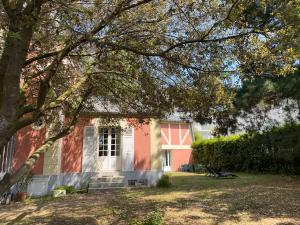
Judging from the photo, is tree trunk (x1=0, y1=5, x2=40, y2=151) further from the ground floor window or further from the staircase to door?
the ground floor window

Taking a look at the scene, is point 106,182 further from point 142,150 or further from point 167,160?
point 167,160

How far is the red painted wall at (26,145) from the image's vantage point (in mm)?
12555

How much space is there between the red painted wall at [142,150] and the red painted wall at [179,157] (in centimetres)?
1263

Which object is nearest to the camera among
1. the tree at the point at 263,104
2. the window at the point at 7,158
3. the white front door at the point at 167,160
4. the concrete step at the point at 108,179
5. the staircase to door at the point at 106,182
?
the window at the point at 7,158

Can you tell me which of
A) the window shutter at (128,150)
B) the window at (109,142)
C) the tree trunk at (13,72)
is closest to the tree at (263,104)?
the window shutter at (128,150)

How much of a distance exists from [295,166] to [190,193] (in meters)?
8.44

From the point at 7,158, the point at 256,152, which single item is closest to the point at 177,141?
the point at 256,152

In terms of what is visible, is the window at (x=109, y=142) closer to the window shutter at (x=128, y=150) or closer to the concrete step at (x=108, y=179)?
the window shutter at (x=128, y=150)

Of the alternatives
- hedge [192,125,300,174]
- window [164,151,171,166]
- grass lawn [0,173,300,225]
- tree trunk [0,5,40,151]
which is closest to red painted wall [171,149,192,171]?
window [164,151,171,166]

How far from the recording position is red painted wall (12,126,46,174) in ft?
41.2

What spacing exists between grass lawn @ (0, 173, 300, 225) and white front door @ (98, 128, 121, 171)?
2665 millimetres

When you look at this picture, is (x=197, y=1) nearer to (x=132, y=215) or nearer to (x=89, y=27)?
(x=89, y=27)

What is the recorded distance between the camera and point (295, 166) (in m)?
17.1

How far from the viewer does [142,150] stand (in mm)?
14891
